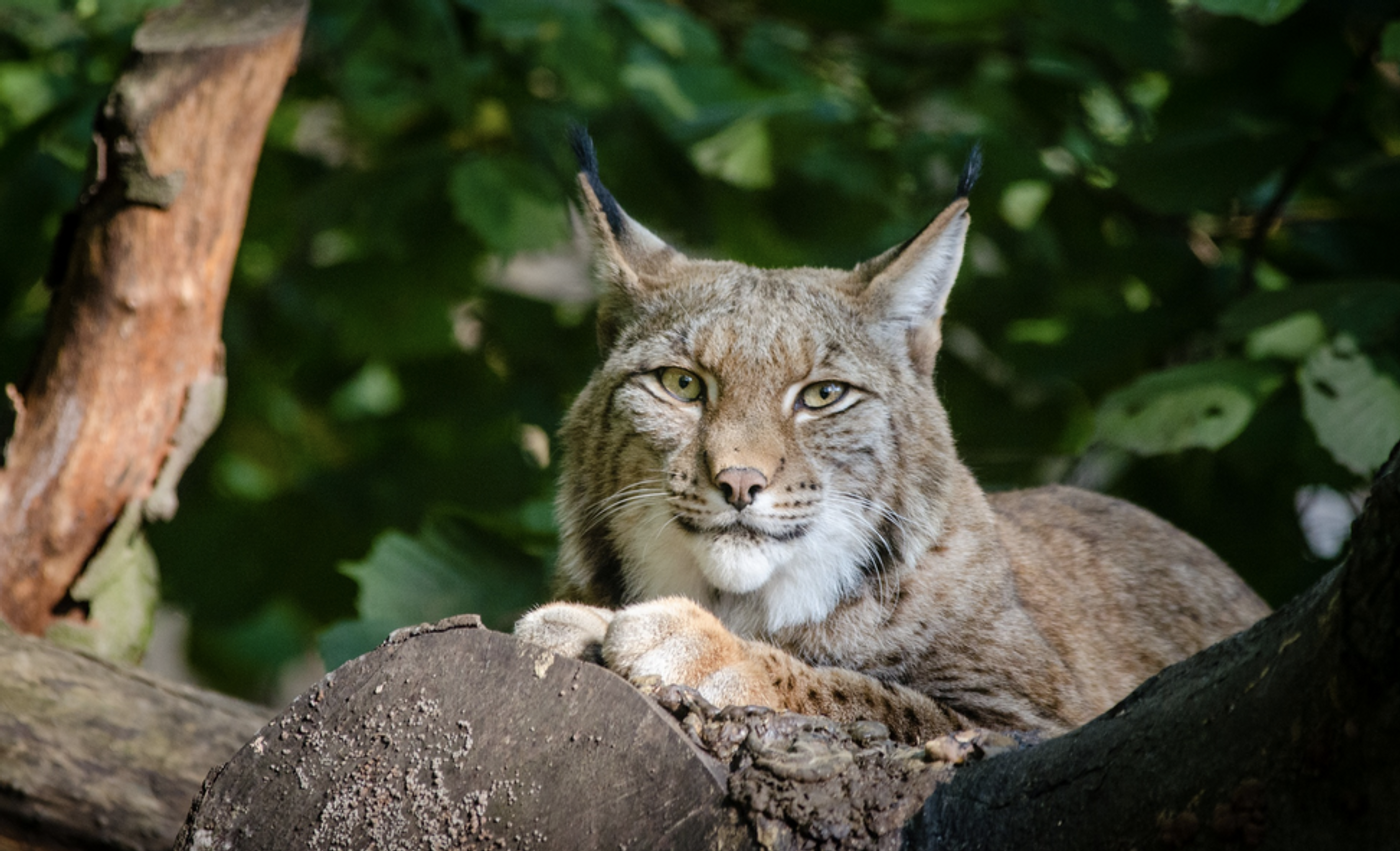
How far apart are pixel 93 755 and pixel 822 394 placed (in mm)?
2284


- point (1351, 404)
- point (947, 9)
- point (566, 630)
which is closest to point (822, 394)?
point (566, 630)

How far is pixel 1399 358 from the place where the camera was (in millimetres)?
4137

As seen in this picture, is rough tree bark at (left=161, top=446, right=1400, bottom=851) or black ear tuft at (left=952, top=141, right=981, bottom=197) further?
black ear tuft at (left=952, top=141, right=981, bottom=197)

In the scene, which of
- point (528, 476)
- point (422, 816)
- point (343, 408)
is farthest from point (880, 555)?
point (343, 408)

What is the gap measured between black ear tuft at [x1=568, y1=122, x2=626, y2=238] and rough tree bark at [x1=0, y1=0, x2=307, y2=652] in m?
1.40

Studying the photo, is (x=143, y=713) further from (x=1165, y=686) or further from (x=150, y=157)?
(x=1165, y=686)

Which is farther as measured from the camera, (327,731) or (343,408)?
(343,408)

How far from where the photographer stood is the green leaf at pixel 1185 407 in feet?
12.5

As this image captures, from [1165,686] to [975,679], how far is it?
Result: 146 cm

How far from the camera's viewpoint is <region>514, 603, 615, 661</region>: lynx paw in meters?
2.79

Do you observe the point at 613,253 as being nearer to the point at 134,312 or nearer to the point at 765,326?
the point at 765,326

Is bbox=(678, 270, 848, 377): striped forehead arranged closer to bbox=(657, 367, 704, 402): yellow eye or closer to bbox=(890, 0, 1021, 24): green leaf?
bbox=(657, 367, 704, 402): yellow eye

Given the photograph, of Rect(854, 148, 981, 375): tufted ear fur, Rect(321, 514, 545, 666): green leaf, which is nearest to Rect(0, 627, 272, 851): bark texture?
Rect(321, 514, 545, 666): green leaf

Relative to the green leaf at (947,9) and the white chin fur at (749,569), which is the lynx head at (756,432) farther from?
the green leaf at (947,9)
